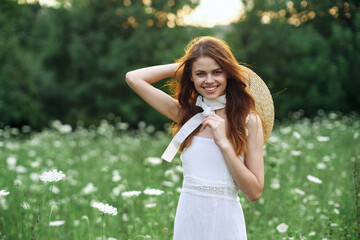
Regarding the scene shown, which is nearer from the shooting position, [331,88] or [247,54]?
[331,88]

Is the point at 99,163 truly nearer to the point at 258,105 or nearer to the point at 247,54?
the point at 258,105

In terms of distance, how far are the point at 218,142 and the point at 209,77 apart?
33cm

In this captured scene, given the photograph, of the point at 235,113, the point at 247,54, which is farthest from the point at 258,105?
the point at 247,54

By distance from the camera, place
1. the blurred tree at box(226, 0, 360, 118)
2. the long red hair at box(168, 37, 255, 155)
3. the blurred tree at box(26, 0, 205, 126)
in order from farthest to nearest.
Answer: the blurred tree at box(26, 0, 205, 126) → the blurred tree at box(226, 0, 360, 118) → the long red hair at box(168, 37, 255, 155)

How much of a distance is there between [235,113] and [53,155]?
4308 millimetres

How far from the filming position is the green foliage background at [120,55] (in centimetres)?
1897

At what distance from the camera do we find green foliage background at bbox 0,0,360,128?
62.2ft

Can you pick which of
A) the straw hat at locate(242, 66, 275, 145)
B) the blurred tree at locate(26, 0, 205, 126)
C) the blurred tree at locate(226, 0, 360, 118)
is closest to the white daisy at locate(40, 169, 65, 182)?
the straw hat at locate(242, 66, 275, 145)

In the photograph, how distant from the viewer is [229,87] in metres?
1.96

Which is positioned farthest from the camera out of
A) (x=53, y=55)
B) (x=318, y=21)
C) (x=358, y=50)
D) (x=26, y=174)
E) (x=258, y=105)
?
(x=53, y=55)

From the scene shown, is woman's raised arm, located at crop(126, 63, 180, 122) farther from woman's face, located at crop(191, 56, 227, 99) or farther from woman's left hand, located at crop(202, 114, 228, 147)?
woman's left hand, located at crop(202, 114, 228, 147)

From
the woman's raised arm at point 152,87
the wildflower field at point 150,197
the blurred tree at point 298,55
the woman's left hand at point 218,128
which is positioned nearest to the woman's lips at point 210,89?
the woman's left hand at point 218,128

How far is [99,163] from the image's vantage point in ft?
17.8

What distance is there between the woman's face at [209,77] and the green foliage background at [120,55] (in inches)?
682
